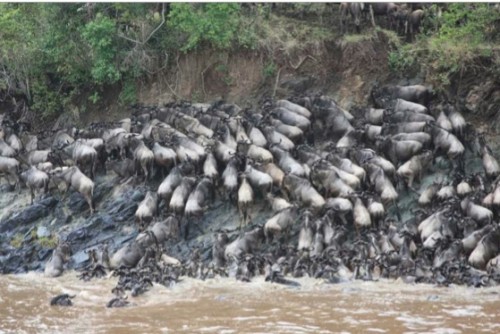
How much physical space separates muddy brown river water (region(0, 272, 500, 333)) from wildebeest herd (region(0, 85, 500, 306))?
0.45m

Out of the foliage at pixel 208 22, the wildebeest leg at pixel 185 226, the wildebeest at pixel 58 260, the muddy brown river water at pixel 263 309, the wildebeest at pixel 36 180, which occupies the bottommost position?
the muddy brown river water at pixel 263 309

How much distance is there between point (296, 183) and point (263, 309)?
546 centimetres

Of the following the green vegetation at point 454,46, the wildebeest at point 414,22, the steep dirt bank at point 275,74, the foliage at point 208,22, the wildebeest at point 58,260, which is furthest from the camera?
the wildebeest at point 414,22

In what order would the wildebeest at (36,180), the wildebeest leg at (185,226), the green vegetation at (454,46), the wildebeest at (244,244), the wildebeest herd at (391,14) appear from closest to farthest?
the wildebeest at (244,244) < the wildebeest leg at (185,226) < the wildebeest at (36,180) < the green vegetation at (454,46) < the wildebeest herd at (391,14)

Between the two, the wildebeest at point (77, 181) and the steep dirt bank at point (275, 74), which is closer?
the wildebeest at point (77, 181)

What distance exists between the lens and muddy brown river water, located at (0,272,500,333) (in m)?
13.1

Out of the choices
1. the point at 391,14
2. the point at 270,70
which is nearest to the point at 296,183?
the point at 270,70

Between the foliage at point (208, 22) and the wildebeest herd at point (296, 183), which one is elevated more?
the foliage at point (208, 22)

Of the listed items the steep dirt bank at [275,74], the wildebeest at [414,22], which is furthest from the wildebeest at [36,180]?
the wildebeest at [414,22]

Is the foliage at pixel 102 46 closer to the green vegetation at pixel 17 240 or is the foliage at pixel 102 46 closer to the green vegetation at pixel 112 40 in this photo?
the green vegetation at pixel 112 40

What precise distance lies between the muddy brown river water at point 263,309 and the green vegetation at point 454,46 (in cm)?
875

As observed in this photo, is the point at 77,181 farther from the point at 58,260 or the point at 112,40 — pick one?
the point at 112,40

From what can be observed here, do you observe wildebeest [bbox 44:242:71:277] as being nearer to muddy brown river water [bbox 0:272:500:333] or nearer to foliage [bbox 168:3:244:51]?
muddy brown river water [bbox 0:272:500:333]

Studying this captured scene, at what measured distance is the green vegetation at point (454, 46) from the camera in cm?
2239
